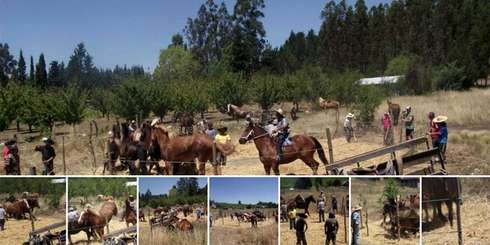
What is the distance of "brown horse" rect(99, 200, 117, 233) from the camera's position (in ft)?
25.2

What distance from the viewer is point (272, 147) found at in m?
12.9

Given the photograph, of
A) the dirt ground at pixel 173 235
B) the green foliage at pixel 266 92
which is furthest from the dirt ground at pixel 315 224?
the green foliage at pixel 266 92

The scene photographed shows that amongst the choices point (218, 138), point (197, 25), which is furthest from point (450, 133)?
point (197, 25)

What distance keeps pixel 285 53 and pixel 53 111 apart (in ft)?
176

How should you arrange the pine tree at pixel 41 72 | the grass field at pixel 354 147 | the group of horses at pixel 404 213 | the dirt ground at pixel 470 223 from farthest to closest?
the pine tree at pixel 41 72, the grass field at pixel 354 147, the group of horses at pixel 404 213, the dirt ground at pixel 470 223

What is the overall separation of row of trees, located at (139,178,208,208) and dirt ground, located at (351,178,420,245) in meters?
2.02

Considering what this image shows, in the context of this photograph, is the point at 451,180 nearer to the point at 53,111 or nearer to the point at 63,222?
the point at 63,222

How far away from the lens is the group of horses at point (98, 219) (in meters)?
→ 7.67

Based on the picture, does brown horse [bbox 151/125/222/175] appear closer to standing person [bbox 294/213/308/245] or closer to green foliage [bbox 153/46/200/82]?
standing person [bbox 294/213/308/245]

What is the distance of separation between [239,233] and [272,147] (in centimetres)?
558

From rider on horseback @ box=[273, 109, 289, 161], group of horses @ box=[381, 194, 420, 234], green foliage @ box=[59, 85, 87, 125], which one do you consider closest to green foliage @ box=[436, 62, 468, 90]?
green foliage @ box=[59, 85, 87, 125]

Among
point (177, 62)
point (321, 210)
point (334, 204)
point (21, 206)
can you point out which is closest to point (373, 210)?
point (334, 204)

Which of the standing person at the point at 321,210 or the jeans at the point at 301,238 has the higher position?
the standing person at the point at 321,210

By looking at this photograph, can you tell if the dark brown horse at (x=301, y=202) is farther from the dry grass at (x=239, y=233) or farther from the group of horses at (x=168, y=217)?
the group of horses at (x=168, y=217)
